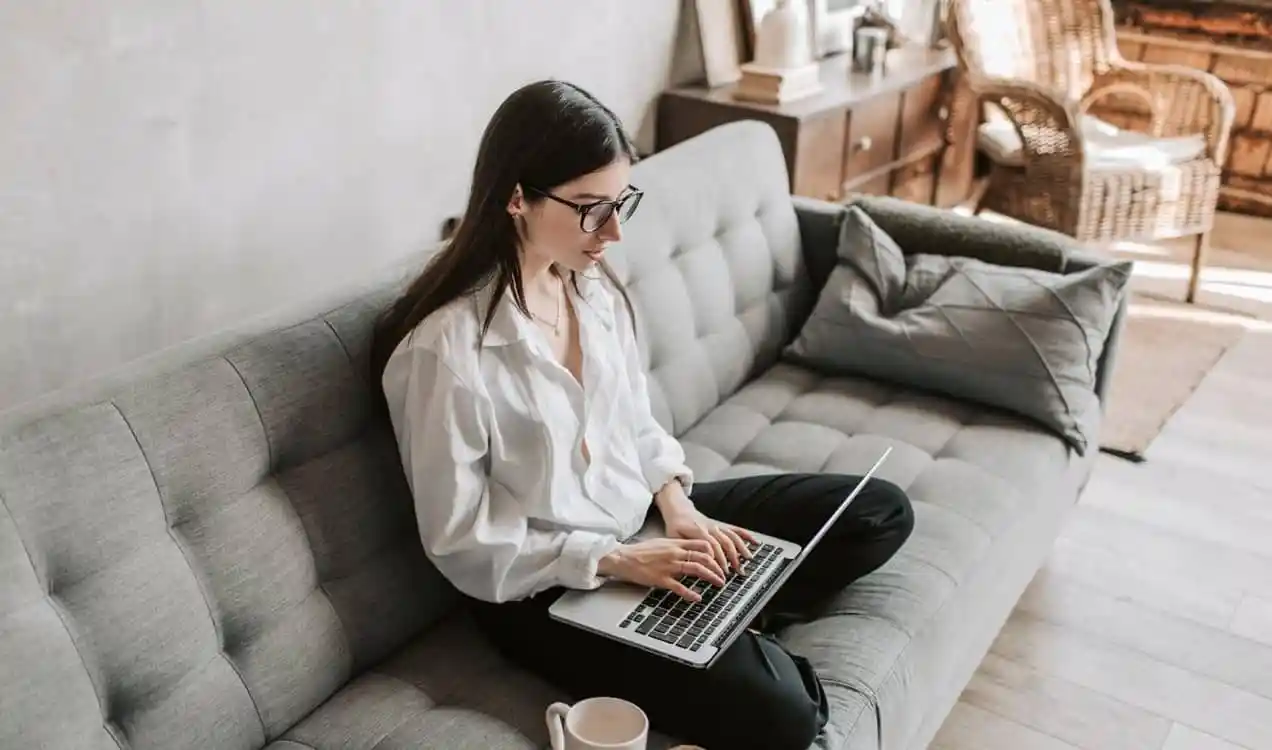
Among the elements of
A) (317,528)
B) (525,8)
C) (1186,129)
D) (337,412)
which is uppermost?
(525,8)

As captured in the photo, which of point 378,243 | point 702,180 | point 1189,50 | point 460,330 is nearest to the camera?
point 460,330

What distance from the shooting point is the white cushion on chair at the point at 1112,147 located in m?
3.63

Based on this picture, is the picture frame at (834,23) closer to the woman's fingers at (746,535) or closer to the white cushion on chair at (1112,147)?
the white cushion on chair at (1112,147)

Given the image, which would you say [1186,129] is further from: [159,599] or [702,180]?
[159,599]

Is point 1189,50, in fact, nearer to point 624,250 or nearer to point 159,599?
point 624,250

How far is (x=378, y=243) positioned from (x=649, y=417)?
95 cm

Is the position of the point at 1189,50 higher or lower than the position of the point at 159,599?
lower

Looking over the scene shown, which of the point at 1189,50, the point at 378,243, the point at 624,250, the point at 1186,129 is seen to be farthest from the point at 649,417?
the point at 1189,50

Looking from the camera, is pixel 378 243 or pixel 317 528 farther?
pixel 378 243

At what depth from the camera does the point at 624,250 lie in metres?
2.08

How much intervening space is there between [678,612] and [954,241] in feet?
4.36

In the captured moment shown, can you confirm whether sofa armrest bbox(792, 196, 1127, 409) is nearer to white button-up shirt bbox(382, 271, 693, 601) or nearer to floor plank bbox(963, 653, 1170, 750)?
floor plank bbox(963, 653, 1170, 750)

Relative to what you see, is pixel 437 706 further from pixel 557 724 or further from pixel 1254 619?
pixel 1254 619

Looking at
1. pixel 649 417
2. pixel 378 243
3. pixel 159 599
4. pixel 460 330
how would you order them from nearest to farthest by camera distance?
pixel 159 599 < pixel 460 330 < pixel 649 417 < pixel 378 243
